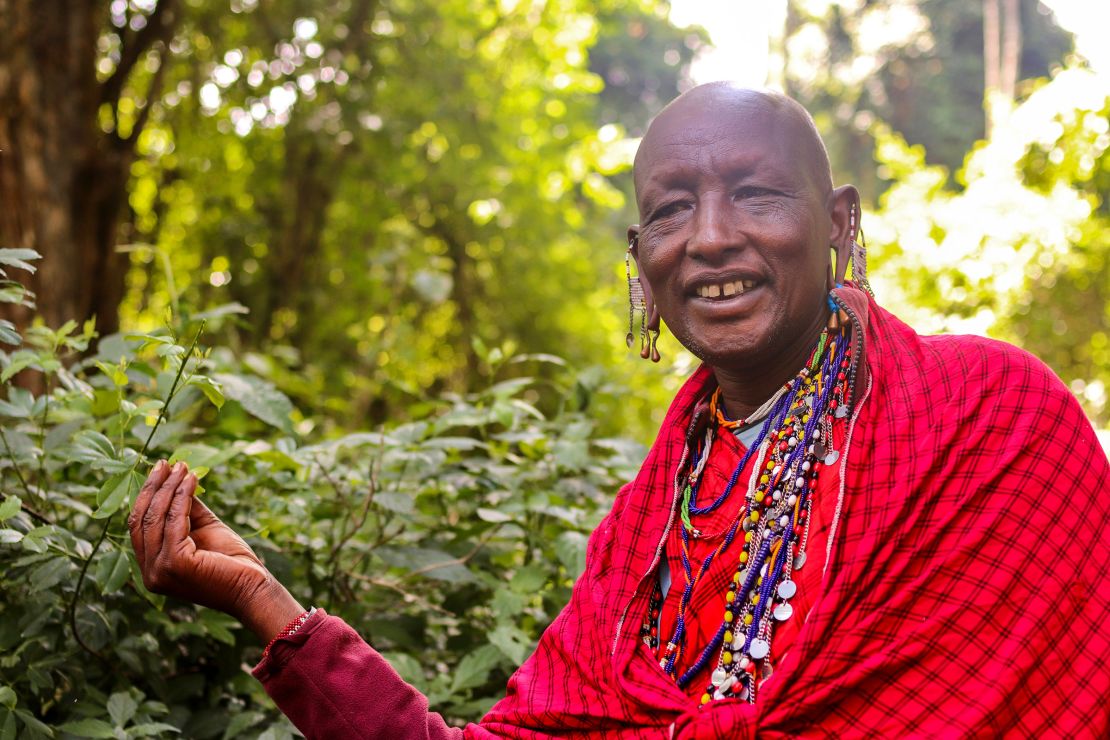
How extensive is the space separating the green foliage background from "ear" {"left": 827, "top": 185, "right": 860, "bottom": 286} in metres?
0.95

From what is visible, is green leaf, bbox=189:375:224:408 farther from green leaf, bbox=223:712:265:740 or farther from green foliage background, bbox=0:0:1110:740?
green leaf, bbox=223:712:265:740

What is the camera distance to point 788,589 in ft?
5.08

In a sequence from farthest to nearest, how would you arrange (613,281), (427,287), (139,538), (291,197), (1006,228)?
1. (1006,228)
2. (613,281)
3. (291,197)
4. (427,287)
5. (139,538)

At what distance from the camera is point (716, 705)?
1502mm

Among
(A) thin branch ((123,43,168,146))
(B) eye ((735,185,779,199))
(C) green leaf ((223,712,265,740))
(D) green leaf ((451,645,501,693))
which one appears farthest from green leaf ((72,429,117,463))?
(A) thin branch ((123,43,168,146))

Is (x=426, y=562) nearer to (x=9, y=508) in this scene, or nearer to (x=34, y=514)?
(x=34, y=514)

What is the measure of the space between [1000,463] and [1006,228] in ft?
24.4

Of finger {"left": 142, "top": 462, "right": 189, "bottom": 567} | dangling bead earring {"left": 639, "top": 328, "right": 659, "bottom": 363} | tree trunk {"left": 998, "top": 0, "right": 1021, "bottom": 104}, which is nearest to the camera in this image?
finger {"left": 142, "top": 462, "right": 189, "bottom": 567}

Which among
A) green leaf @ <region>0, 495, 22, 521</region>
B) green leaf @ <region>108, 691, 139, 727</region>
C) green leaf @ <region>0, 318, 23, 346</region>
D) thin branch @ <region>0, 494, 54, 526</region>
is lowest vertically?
green leaf @ <region>108, 691, 139, 727</region>

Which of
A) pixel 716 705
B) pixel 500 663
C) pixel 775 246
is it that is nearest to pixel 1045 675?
pixel 716 705

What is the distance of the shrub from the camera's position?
1.96 meters

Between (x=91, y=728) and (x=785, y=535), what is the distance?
1257 millimetres

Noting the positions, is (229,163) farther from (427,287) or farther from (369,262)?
(427,287)

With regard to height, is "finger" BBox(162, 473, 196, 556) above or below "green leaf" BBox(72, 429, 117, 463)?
below
